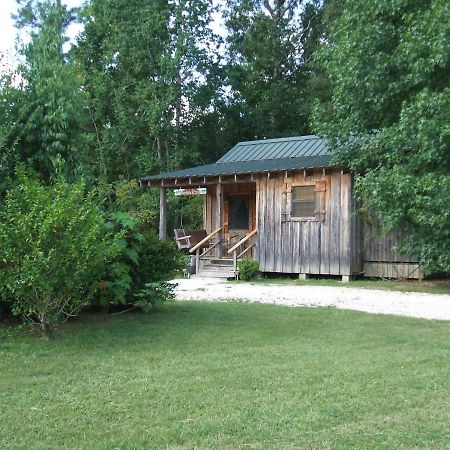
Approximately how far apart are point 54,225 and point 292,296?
23.0 ft

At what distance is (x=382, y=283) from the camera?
51.0ft

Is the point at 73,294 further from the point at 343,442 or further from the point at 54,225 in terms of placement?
the point at 343,442

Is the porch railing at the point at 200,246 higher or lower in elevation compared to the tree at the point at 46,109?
lower

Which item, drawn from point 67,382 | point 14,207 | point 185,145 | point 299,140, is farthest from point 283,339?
point 185,145

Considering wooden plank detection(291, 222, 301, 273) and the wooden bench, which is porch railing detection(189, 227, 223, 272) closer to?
the wooden bench

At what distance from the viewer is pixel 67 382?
536cm

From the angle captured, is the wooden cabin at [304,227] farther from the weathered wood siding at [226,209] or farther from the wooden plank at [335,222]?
the weathered wood siding at [226,209]

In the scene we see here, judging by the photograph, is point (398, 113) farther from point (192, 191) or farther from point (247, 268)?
point (192, 191)

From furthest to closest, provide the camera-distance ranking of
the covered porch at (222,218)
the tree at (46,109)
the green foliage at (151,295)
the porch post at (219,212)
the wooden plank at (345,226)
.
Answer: the porch post at (219,212)
the covered porch at (222,218)
the wooden plank at (345,226)
the green foliage at (151,295)
the tree at (46,109)

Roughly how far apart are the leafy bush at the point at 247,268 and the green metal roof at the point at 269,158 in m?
2.55

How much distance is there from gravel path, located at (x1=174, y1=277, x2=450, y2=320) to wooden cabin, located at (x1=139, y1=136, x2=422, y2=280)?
2042 mm

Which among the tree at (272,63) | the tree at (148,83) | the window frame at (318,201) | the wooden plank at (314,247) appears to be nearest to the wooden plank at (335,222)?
the window frame at (318,201)

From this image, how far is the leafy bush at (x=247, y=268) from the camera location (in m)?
17.0

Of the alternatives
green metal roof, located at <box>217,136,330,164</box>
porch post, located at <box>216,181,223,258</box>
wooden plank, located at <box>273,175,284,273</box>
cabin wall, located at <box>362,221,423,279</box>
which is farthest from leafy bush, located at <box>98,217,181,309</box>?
green metal roof, located at <box>217,136,330,164</box>
